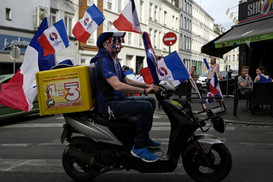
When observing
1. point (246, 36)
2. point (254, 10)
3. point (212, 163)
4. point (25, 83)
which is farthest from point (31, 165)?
point (254, 10)

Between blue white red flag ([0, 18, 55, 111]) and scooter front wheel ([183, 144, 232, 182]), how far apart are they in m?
2.25

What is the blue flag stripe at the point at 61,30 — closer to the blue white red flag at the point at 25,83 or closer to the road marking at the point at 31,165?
the blue white red flag at the point at 25,83

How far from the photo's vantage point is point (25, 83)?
4535 millimetres

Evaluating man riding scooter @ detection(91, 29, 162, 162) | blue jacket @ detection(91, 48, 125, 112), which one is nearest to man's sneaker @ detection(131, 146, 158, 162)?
man riding scooter @ detection(91, 29, 162, 162)

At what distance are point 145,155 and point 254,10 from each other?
15.9m

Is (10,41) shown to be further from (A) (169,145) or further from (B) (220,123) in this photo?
(B) (220,123)

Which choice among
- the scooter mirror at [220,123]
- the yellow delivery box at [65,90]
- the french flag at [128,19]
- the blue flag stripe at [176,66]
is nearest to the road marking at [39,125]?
the french flag at [128,19]

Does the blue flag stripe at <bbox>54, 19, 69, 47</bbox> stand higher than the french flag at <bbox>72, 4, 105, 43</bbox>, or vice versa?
the french flag at <bbox>72, 4, 105, 43</bbox>

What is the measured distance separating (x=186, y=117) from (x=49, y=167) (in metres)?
2.24

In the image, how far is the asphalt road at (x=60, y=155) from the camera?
4215 mm

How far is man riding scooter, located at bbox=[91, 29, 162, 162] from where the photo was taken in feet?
12.1

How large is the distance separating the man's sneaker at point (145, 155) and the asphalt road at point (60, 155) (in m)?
0.57

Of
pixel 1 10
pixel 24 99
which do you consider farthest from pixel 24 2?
pixel 24 99

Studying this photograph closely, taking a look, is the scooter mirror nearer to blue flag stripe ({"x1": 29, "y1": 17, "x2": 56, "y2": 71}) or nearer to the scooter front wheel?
the scooter front wheel
